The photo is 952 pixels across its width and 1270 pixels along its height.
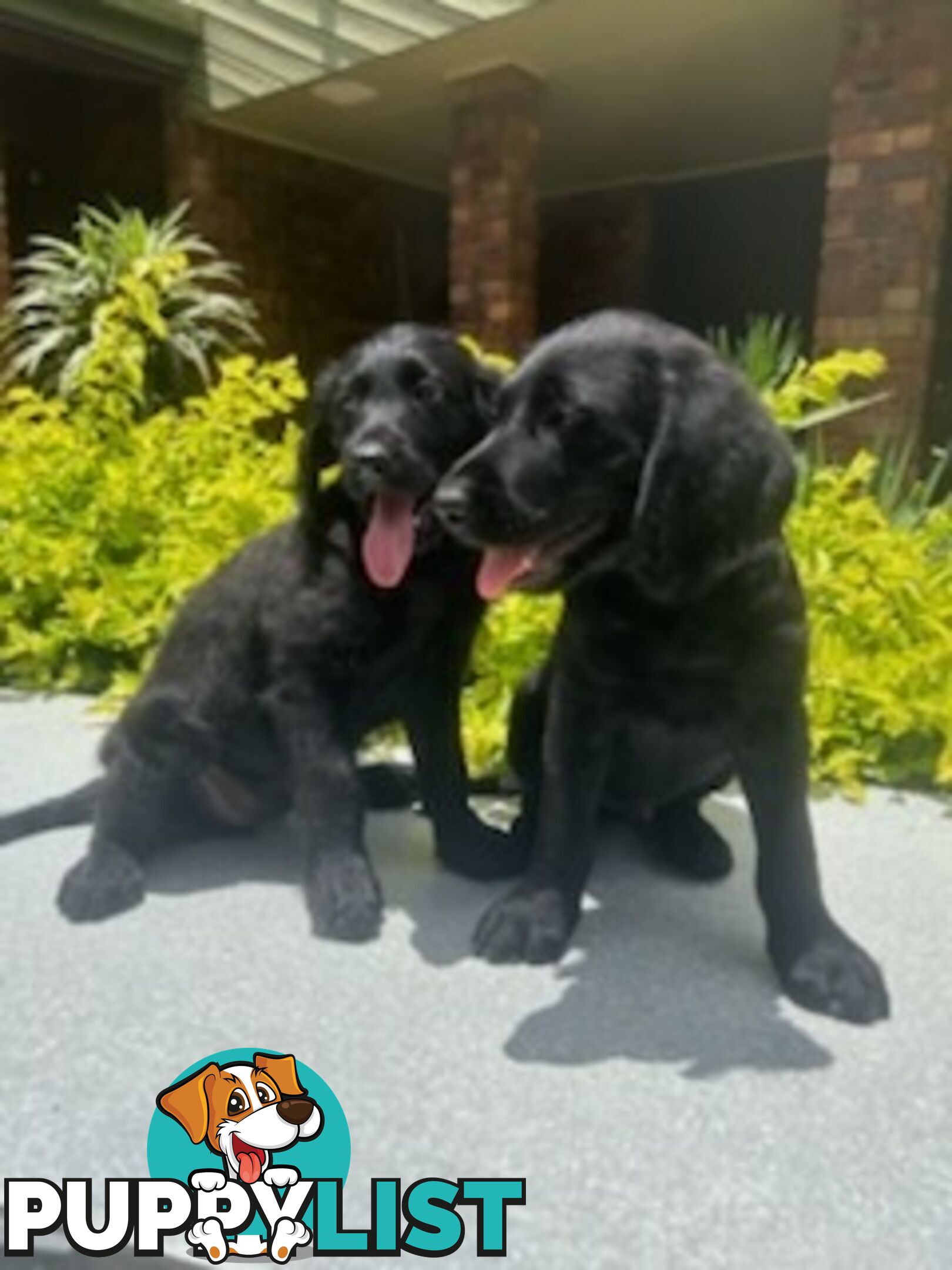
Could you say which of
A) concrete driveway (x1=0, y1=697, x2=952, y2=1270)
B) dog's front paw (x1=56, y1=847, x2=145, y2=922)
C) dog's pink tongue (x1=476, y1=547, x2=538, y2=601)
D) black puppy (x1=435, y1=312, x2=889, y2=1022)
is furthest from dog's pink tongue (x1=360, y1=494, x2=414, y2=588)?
dog's front paw (x1=56, y1=847, x2=145, y2=922)

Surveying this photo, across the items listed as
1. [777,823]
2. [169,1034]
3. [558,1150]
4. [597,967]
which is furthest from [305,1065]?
[777,823]

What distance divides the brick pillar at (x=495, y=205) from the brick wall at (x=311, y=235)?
1851mm

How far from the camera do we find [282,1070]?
5.31 ft

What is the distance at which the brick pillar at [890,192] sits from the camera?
Answer: 17.4ft

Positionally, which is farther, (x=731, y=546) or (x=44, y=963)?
(x=44, y=963)

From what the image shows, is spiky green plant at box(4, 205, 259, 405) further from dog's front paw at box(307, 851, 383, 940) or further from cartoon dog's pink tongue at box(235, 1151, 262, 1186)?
cartoon dog's pink tongue at box(235, 1151, 262, 1186)

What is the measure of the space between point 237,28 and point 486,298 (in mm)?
2459

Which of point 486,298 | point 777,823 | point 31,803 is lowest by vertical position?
point 31,803

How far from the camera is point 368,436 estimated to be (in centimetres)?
196

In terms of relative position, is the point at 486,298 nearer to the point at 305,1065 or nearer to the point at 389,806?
the point at 389,806

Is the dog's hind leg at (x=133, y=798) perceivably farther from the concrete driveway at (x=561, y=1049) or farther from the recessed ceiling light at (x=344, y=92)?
the recessed ceiling light at (x=344, y=92)

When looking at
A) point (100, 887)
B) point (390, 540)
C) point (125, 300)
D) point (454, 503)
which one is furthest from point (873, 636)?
point (125, 300)

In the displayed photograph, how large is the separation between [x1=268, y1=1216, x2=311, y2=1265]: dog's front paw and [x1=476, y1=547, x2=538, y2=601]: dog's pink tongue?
2.96ft

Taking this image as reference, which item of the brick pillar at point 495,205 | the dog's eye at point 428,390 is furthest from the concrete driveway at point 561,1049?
the brick pillar at point 495,205
